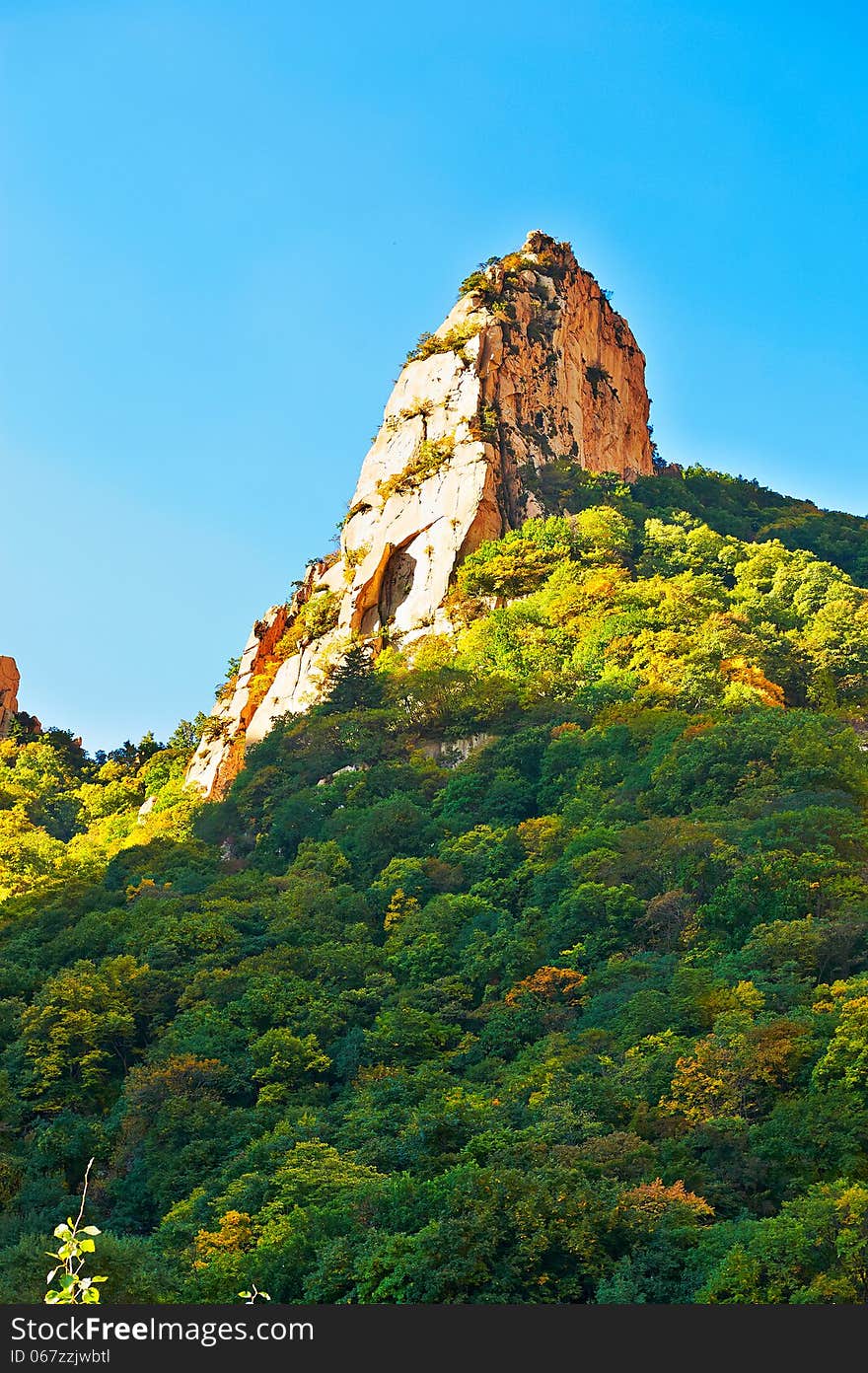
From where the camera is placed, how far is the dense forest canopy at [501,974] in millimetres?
26422

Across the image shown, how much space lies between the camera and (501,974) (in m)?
39.9

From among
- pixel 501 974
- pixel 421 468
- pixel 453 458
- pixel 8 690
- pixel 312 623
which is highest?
pixel 453 458

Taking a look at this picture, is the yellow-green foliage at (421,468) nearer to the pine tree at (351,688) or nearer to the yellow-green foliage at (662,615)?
the yellow-green foliage at (662,615)

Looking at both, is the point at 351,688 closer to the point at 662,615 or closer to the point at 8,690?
the point at 662,615

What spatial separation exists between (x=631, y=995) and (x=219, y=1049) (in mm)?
10011

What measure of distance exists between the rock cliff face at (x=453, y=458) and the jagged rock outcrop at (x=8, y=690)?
18563 mm

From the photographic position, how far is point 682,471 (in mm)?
92688

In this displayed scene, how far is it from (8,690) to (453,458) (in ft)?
101

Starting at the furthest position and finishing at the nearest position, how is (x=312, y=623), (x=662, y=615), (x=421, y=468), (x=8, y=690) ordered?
(x=8, y=690)
(x=421, y=468)
(x=312, y=623)
(x=662, y=615)

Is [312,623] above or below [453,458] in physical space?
below

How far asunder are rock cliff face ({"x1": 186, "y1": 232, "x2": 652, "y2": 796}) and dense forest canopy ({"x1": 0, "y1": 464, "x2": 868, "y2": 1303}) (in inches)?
124

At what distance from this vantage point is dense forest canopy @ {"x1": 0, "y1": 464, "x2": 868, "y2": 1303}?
2642 centimetres

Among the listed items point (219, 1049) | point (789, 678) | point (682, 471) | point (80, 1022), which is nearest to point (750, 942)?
point (219, 1049)

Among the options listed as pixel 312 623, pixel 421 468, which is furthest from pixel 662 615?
pixel 421 468
